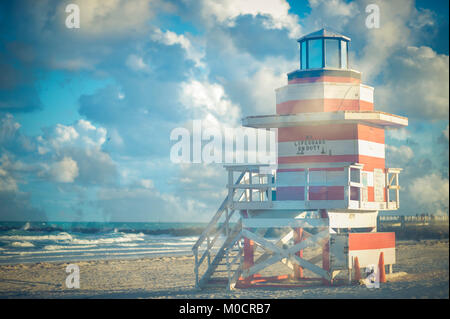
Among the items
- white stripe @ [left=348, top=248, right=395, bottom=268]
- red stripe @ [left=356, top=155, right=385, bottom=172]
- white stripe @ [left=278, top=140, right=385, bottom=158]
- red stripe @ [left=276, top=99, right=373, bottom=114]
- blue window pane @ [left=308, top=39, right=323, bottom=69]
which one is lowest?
white stripe @ [left=348, top=248, right=395, bottom=268]

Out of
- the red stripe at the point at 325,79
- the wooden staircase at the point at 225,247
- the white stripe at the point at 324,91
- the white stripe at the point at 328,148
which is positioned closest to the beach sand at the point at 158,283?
the wooden staircase at the point at 225,247

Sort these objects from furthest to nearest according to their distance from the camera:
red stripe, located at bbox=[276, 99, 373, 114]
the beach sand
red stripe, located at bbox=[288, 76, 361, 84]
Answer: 1. red stripe, located at bbox=[288, 76, 361, 84]
2. red stripe, located at bbox=[276, 99, 373, 114]
3. the beach sand

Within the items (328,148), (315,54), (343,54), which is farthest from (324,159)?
(343,54)

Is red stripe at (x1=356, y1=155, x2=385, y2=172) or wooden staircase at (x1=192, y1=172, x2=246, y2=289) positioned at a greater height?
red stripe at (x1=356, y1=155, x2=385, y2=172)

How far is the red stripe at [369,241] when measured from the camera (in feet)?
45.5

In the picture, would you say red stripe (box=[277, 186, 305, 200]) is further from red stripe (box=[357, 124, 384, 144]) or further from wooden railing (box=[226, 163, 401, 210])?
red stripe (box=[357, 124, 384, 144])

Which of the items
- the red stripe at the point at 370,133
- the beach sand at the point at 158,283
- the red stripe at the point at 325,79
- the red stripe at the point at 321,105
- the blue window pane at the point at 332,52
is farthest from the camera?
the blue window pane at the point at 332,52

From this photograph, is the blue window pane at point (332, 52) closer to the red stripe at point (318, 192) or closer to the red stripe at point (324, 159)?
the red stripe at point (324, 159)

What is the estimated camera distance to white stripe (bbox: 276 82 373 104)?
1442cm

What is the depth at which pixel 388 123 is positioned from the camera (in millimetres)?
14430

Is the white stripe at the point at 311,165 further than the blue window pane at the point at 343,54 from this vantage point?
No

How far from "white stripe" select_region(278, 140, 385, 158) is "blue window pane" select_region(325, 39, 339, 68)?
2.33 metres

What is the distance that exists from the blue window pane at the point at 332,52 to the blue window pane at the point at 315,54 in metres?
0.19

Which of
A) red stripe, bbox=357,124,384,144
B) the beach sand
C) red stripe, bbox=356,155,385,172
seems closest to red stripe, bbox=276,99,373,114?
red stripe, bbox=357,124,384,144
